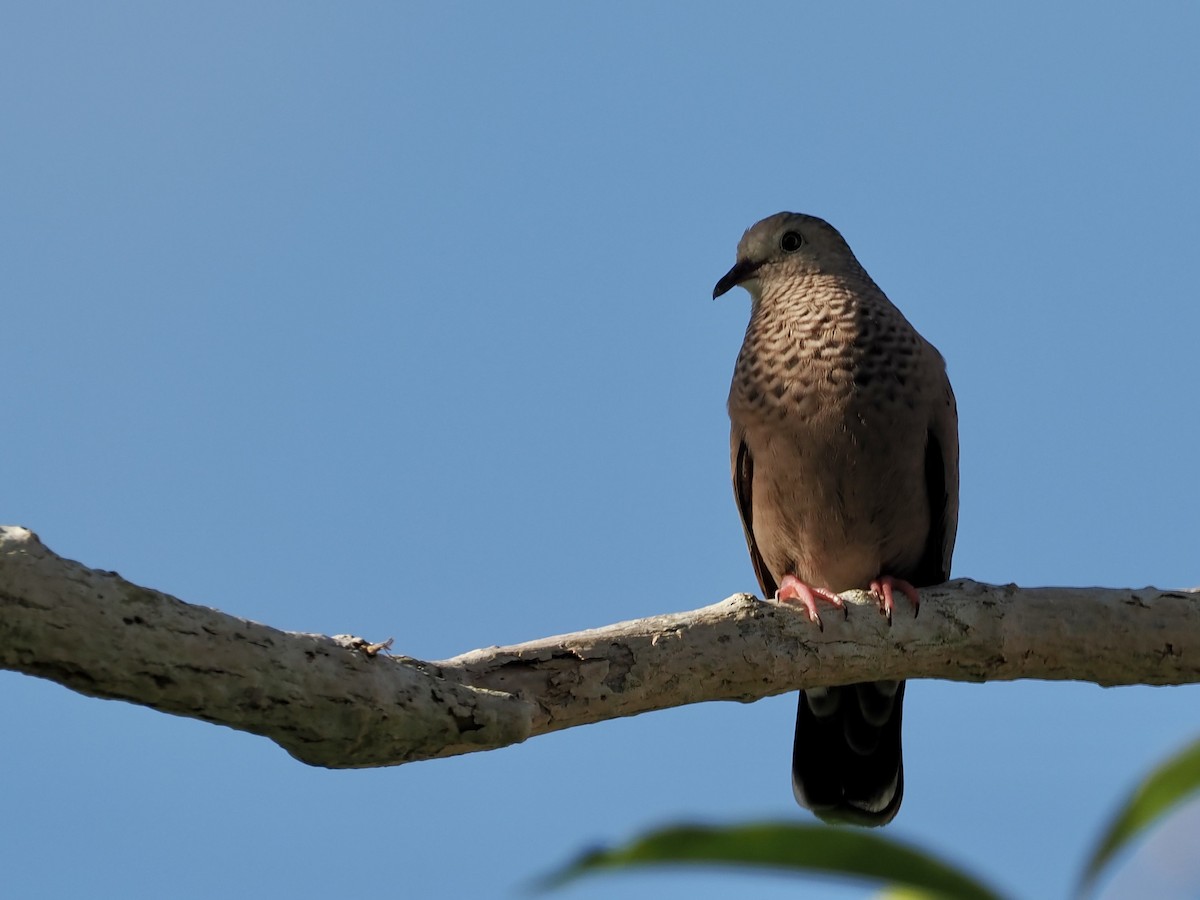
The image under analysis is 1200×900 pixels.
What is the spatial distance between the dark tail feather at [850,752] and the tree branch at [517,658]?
2.56 feet

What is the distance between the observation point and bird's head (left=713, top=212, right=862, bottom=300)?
5.99 m

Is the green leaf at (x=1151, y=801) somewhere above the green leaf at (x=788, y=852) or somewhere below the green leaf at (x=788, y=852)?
above

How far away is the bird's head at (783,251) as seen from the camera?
5988 mm

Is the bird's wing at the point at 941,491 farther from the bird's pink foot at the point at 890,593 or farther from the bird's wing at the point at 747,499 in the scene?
the bird's wing at the point at 747,499

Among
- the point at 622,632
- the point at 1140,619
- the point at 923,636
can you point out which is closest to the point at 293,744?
the point at 622,632

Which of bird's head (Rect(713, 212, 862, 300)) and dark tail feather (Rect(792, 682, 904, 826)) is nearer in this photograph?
dark tail feather (Rect(792, 682, 904, 826))

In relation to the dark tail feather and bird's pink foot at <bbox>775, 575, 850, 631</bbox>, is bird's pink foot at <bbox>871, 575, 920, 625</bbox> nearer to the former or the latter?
bird's pink foot at <bbox>775, 575, 850, 631</bbox>

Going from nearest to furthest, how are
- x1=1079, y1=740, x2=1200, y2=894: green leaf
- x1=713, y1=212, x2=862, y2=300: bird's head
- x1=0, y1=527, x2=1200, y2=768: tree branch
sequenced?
x1=1079, y1=740, x2=1200, y2=894: green leaf → x1=0, y1=527, x2=1200, y2=768: tree branch → x1=713, y1=212, x2=862, y2=300: bird's head

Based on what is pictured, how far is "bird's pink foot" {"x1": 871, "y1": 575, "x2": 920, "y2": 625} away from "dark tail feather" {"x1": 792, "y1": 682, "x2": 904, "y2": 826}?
724 millimetres

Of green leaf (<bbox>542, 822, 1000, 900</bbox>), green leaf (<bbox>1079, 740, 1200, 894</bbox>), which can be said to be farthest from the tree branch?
green leaf (<bbox>1079, 740, 1200, 894</bbox>)

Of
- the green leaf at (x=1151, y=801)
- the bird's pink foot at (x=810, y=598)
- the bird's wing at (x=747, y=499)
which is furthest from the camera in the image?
the bird's wing at (x=747, y=499)

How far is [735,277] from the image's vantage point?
6152 mm

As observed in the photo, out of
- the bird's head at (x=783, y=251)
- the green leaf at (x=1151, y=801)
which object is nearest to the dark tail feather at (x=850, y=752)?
the bird's head at (x=783, y=251)

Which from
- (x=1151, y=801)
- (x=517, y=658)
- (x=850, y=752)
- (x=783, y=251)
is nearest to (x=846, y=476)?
(x=850, y=752)
